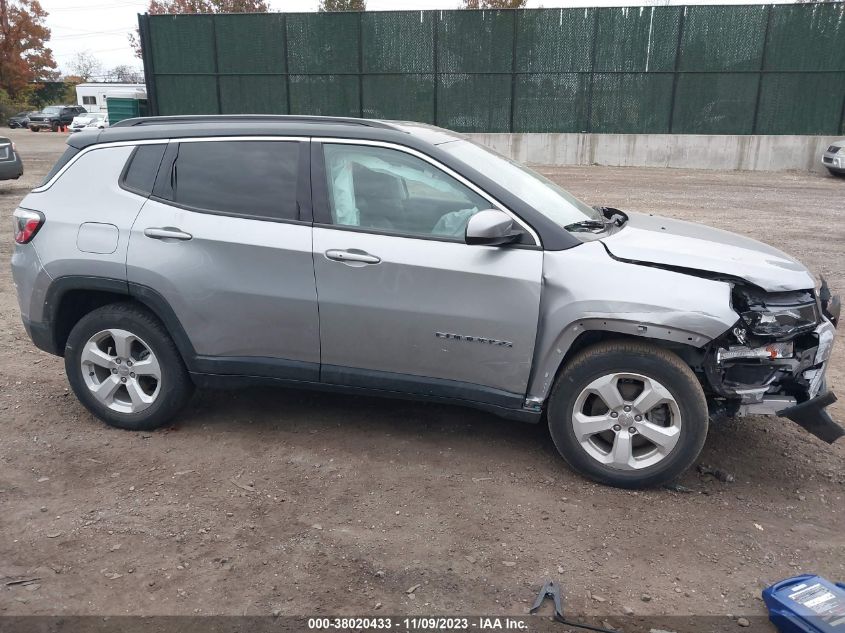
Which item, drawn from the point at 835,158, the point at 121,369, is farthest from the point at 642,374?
the point at 835,158

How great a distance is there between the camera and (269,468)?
396 cm

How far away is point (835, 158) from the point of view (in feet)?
59.0

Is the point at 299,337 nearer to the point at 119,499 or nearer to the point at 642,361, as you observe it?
the point at 119,499

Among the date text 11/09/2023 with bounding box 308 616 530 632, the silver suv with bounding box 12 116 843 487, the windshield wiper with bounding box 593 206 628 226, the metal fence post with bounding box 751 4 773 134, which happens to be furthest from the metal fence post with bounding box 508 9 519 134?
the date text 11/09/2023 with bounding box 308 616 530 632

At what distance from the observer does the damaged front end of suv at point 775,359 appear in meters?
3.50

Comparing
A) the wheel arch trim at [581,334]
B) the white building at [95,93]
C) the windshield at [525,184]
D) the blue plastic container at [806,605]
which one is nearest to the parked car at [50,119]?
the white building at [95,93]

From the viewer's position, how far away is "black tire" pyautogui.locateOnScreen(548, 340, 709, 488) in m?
3.51

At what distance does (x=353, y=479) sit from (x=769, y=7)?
21.0 meters

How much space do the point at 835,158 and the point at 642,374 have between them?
17.7m

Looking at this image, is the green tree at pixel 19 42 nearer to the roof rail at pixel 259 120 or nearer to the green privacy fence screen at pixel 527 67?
the green privacy fence screen at pixel 527 67

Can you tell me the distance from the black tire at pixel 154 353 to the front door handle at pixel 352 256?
3.86ft

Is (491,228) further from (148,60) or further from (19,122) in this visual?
(19,122)

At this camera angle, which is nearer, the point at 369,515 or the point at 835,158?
the point at 369,515

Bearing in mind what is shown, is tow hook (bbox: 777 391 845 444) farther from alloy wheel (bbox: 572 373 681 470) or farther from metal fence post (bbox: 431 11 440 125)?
metal fence post (bbox: 431 11 440 125)
